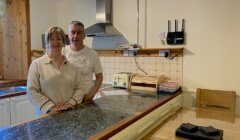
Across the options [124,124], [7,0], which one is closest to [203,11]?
[124,124]

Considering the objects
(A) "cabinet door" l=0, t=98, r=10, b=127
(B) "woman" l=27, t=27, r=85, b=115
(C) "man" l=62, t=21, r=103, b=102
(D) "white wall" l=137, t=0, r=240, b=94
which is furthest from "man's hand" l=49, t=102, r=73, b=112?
(D) "white wall" l=137, t=0, r=240, b=94

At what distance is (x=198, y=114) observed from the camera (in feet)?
Result: 6.49

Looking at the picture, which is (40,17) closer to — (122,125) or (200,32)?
(200,32)

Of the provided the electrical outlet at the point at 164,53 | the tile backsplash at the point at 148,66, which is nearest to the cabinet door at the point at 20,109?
the tile backsplash at the point at 148,66

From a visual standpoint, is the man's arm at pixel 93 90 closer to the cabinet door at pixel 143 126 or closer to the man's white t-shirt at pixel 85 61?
the man's white t-shirt at pixel 85 61

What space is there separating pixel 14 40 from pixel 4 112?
1115 millimetres

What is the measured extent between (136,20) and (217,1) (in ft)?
2.95

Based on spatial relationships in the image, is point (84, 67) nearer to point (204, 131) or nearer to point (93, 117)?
point (93, 117)

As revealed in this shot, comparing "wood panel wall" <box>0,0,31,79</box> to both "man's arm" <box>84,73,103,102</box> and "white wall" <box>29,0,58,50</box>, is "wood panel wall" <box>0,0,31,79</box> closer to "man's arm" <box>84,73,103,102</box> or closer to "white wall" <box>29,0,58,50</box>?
"white wall" <box>29,0,58,50</box>

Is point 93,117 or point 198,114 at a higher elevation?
point 93,117

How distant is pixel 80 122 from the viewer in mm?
1292

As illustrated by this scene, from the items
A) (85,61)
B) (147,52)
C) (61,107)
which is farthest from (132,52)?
(61,107)

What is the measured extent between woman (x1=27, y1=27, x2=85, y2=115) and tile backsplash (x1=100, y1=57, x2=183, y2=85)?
1.25 meters

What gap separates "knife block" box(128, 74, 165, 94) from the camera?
232 centimetres
